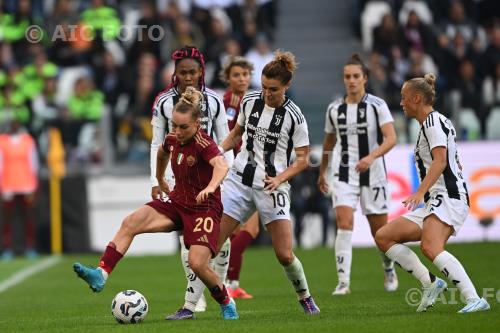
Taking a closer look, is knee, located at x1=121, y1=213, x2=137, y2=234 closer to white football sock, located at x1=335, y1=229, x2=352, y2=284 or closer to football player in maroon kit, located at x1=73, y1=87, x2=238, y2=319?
football player in maroon kit, located at x1=73, y1=87, x2=238, y2=319

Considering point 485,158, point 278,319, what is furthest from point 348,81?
point 485,158

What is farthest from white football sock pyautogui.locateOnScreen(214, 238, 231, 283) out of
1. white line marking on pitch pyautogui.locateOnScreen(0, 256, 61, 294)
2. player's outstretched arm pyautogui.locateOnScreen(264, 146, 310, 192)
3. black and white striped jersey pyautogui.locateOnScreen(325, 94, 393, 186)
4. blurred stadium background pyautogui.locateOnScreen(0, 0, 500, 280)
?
blurred stadium background pyautogui.locateOnScreen(0, 0, 500, 280)

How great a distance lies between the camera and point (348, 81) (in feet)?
40.6

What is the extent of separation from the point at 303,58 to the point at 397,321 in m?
15.7

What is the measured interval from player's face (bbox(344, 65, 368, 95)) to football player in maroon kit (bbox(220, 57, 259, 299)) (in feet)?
3.55

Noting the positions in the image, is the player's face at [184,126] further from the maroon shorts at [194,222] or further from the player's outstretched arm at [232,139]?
the player's outstretched arm at [232,139]

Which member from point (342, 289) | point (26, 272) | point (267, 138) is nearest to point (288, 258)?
point (267, 138)

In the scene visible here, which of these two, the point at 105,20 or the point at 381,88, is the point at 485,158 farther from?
the point at 105,20

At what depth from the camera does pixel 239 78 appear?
473 inches

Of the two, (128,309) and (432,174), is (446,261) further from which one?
(128,309)

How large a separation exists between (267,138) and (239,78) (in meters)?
2.24

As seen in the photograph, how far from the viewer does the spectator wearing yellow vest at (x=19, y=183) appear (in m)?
19.7

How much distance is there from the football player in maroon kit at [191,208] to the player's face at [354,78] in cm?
339

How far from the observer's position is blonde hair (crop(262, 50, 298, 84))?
9.64m
